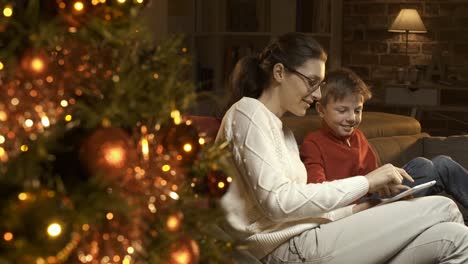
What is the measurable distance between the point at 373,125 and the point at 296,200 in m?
1.56

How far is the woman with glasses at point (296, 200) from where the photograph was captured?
7.13 feet

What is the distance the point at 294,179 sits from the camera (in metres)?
2.32

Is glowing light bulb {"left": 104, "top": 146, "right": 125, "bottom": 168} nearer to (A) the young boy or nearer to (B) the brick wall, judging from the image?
(A) the young boy

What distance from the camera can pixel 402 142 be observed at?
12.2 ft

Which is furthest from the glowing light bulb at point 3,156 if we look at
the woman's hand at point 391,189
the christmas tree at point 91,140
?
the woman's hand at point 391,189

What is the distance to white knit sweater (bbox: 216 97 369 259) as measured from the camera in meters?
2.15

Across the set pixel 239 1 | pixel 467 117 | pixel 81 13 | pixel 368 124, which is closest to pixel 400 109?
pixel 467 117

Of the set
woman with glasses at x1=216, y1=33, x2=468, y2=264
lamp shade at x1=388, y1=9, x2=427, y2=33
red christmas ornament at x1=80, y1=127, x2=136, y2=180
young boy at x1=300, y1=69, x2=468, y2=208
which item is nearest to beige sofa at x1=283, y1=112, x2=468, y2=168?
young boy at x1=300, y1=69, x2=468, y2=208

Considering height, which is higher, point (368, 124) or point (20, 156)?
point (20, 156)

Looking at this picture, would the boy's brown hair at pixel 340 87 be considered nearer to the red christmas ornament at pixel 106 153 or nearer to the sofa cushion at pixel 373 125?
the sofa cushion at pixel 373 125

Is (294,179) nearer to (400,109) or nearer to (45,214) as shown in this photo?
(45,214)

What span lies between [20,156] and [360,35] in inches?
248

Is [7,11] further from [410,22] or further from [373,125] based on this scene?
[410,22]

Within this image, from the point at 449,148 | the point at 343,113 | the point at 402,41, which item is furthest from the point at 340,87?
the point at 402,41
